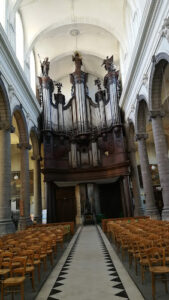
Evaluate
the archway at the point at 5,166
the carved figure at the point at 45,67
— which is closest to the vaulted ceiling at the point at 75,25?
the carved figure at the point at 45,67

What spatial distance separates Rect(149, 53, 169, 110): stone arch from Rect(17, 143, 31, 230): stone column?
880 centimetres

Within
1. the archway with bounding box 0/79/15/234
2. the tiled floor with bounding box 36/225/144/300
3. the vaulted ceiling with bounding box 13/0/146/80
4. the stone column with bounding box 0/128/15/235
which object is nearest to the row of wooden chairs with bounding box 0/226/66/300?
the tiled floor with bounding box 36/225/144/300

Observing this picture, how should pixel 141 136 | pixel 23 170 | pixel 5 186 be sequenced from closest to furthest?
pixel 5 186 → pixel 23 170 → pixel 141 136

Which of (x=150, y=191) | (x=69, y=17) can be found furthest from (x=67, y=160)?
(x=69, y=17)

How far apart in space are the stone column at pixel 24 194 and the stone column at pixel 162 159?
27.3 feet

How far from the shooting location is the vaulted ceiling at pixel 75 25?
1866 cm

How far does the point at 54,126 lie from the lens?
21.8m

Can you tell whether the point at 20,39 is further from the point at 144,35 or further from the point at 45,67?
the point at 144,35

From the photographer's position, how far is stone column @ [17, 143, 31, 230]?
1508 cm

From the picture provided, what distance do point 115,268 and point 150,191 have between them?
33.6ft

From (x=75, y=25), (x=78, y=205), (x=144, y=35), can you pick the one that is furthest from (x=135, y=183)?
(x=75, y=25)

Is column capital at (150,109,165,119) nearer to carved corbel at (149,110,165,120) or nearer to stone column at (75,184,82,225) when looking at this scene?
carved corbel at (149,110,165,120)

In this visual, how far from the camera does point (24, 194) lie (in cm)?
1593

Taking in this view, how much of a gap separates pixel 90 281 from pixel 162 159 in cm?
823
